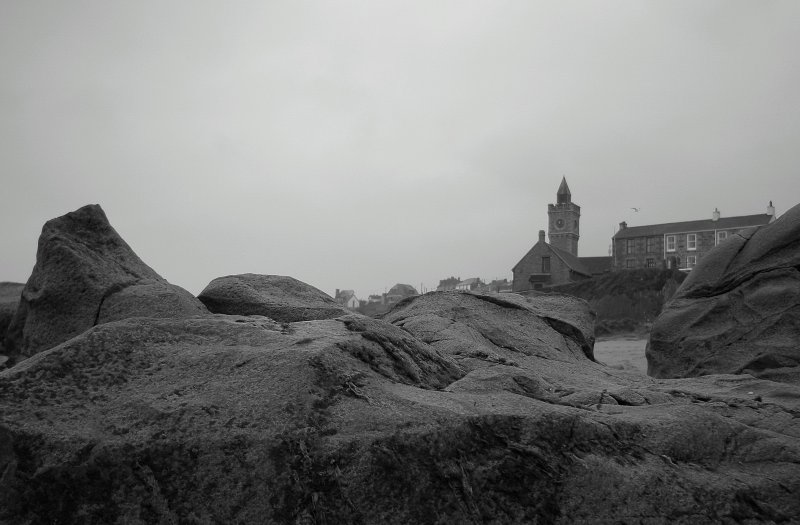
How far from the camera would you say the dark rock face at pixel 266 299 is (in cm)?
609

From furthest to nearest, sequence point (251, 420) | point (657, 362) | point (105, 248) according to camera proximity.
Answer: point (657, 362)
point (105, 248)
point (251, 420)

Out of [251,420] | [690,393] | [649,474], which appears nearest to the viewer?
[251,420]

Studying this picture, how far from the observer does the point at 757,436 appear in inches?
150

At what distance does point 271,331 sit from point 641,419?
224cm

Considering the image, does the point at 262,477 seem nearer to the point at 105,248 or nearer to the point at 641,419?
the point at 641,419

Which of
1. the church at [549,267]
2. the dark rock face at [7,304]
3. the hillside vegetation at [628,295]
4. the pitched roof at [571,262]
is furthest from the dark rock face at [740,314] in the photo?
the pitched roof at [571,262]

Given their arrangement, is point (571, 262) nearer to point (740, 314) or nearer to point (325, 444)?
point (740, 314)

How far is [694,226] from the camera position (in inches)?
2395

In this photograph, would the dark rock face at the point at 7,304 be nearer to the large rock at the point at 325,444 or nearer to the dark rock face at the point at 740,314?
the large rock at the point at 325,444

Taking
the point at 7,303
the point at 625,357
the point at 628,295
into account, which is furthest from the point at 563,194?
the point at 7,303

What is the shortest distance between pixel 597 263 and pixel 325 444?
63.7 m

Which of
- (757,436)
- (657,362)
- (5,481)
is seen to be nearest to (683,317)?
(657,362)

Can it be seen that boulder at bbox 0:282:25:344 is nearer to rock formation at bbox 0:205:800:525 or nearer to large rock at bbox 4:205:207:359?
large rock at bbox 4:205:207:359

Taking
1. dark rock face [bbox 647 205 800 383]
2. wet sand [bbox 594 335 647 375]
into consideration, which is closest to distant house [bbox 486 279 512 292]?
wet sand [bbox 594 335 647 375]
